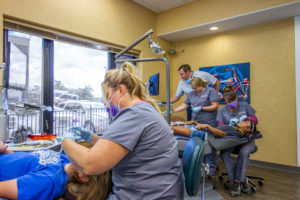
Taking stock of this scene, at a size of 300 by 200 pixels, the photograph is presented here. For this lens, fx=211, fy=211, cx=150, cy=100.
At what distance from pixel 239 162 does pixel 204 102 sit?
79 centimetres

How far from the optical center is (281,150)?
9.98ft

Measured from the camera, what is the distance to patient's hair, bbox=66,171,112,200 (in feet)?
2.99

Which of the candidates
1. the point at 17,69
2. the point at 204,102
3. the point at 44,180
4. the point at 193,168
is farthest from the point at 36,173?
the point at 204,102

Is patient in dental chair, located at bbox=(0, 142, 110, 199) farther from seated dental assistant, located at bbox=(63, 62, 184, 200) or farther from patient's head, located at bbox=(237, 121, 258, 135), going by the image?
patient's head, located at bbox=(237, 121, 258, 135)

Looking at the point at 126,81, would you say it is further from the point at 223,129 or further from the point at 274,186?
the point at 274,186

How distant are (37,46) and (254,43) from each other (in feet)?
10.0

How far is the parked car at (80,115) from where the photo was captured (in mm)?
2727

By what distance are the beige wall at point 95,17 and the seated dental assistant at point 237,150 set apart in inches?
66.2

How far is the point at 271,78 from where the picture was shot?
3121mm

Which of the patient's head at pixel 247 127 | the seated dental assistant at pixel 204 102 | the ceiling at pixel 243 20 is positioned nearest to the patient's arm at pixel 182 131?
the patient's head at pixel 247 127

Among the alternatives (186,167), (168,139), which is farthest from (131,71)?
(186,167)

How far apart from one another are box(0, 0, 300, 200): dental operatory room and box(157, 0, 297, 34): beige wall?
2 cm

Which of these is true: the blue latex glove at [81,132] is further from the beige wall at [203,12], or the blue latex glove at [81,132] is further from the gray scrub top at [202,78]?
the beige wall at [203,12]

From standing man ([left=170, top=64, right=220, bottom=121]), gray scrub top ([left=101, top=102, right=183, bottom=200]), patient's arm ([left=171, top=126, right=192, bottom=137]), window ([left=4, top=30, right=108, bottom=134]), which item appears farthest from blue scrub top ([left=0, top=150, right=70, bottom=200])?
standing man ([left=170, top=64, right=220, bottom=121])
